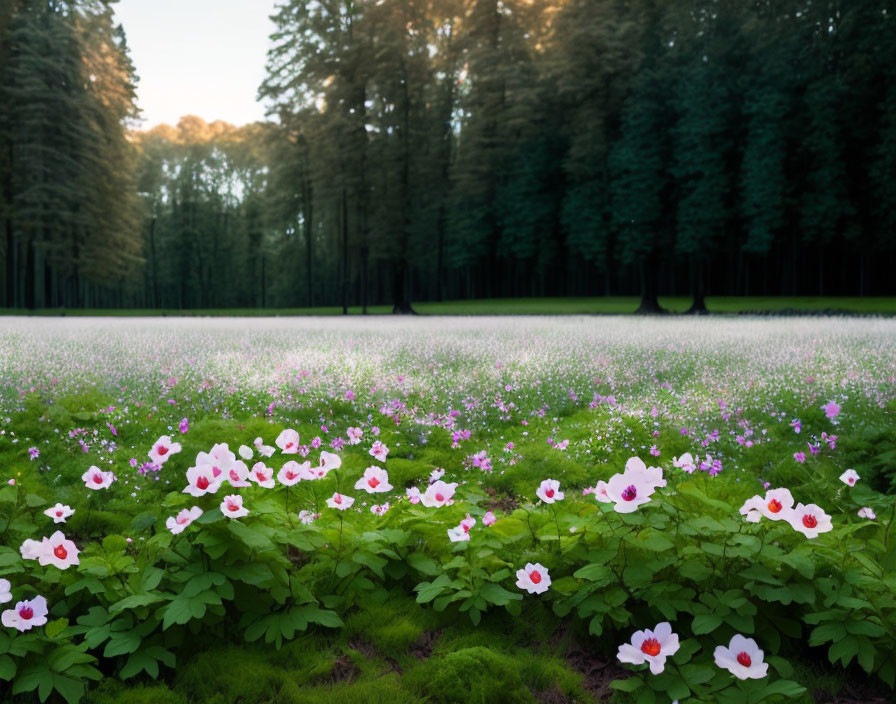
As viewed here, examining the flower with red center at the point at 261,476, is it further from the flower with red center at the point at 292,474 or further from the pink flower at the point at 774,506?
the pink flower at the point at 774,506

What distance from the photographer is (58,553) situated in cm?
296

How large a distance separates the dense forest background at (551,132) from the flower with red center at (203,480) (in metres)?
29.8

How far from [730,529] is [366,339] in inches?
453

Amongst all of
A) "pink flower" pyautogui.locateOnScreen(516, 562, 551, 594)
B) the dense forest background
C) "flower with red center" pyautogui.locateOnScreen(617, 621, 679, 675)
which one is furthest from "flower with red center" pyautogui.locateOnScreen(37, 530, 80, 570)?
the dense forest background

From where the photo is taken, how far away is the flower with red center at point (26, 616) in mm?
2670

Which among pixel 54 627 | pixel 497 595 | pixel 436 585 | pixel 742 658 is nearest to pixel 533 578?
pixel 497 595

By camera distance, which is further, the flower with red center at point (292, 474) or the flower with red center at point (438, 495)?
the flower with red center at point (438, 495)

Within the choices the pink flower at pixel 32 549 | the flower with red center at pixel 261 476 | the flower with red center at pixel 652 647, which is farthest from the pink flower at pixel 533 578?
the pink flower at pixel 32 549

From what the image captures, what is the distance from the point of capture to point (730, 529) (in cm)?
302

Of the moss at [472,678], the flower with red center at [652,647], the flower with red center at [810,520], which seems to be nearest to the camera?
the flower with red center at [652,647]

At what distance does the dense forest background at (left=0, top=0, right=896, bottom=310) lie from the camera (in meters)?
32.5

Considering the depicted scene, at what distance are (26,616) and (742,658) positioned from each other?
298 cm

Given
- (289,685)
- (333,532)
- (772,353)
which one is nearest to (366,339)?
(772,353)

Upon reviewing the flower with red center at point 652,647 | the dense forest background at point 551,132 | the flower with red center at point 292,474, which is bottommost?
the flower with red center at point 652,647
